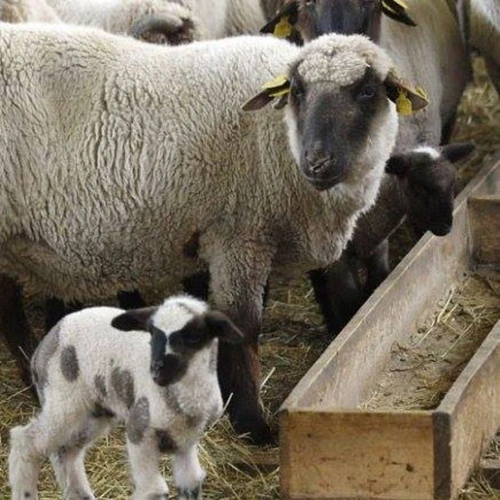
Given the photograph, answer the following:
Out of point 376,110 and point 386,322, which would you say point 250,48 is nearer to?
point 376,110

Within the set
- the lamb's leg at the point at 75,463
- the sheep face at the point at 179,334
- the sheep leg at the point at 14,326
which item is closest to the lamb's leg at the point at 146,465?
the sheep face at the point at 179,334

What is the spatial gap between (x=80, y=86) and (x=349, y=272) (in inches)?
67.1

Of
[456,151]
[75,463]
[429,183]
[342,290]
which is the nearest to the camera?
[75,463]

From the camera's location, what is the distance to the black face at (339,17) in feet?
26.5

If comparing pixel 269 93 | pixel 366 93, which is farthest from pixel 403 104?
pixel 269 93

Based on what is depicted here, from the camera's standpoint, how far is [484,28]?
30.6 feet

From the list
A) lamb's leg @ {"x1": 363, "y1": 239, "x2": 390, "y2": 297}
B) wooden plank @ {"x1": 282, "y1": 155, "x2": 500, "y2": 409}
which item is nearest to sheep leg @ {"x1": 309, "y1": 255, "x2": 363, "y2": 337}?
lamb's leg @ {"x1": 363, "y1": 239, "x2": 390, "y2": 297}

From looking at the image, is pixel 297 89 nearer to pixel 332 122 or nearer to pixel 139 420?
pixel 332 122

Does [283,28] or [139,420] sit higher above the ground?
[283,28]

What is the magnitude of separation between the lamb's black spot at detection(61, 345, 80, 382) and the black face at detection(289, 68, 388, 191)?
3.79ft

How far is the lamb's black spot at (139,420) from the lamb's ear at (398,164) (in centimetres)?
236

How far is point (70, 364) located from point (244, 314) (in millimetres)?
1101

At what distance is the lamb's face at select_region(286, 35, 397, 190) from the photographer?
6.17 metres

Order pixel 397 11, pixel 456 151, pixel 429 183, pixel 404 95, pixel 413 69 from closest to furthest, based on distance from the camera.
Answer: pixel 404 95
pixel 429 183
pixel 456 151
pixel 397 11
pixel 413 69
